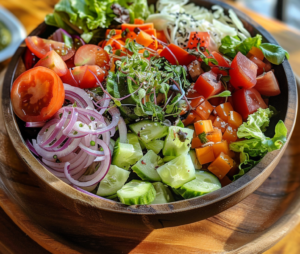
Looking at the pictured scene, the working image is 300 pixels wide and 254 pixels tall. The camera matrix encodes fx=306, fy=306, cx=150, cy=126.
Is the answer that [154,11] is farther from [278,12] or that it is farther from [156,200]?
[278,12]

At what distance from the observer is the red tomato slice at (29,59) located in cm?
219

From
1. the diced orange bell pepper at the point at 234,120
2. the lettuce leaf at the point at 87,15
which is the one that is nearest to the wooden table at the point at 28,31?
the diced orange bell pepper at the point at 234,120

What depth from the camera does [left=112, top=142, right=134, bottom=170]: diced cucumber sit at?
68.9 inches

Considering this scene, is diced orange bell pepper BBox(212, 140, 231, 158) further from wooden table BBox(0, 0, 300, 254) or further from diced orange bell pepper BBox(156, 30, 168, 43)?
diced orange bell pepper BBox(156, 30, 168, 43)

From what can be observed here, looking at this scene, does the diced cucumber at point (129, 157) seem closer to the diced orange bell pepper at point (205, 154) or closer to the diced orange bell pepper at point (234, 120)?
the diced orange bell pepper at point (205, 154)

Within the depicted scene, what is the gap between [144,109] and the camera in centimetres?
190

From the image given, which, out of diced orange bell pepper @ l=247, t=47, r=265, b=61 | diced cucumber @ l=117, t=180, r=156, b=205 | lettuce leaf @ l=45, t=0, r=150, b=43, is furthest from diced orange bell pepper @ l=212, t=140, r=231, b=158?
lettuce leaf @ l=45, t=0, r=150, b=43

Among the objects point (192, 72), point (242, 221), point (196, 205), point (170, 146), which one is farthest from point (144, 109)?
point (242, 221)

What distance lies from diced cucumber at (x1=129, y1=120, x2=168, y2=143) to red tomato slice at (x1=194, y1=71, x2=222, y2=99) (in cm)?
37

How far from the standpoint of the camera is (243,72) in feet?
6.46

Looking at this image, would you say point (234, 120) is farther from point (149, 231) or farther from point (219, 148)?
point (149, 231)

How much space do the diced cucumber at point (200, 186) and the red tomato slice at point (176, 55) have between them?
0.85 m

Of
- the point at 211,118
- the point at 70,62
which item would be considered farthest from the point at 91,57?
the point at 211,118

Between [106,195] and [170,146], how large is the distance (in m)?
0.46
